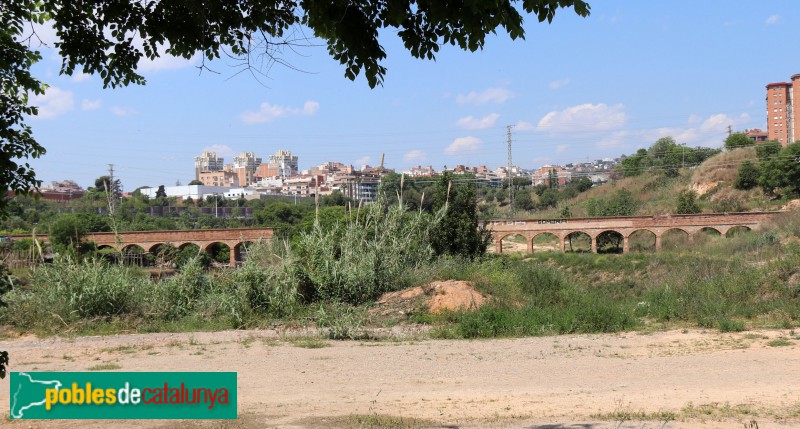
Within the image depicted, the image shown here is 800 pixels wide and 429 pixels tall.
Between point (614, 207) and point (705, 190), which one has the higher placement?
point (705, 190)

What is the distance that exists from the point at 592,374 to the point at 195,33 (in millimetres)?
6578

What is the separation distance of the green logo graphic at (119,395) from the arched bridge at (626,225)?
38.4 meters

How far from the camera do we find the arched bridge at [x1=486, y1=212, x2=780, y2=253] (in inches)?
1753

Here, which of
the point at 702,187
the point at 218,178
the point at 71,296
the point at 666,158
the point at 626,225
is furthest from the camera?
the point at 218,178

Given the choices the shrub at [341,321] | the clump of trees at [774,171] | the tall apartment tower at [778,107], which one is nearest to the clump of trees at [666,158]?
the clump of trees at [774,171]

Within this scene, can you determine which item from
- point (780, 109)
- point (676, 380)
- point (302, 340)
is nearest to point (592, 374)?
point (676, 380)

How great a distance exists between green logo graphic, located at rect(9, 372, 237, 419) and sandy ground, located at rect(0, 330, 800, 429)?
0.67ft

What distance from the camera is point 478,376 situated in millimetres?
8562

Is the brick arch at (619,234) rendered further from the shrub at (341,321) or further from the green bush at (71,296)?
the green bush at (71,296)

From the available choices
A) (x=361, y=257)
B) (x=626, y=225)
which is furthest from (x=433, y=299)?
(x=626, y=225)

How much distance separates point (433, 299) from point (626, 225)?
123 feet

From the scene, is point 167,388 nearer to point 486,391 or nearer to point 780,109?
point 486,391

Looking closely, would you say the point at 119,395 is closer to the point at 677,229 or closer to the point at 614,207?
the point at 677,229

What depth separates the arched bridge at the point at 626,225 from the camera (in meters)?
44.5
